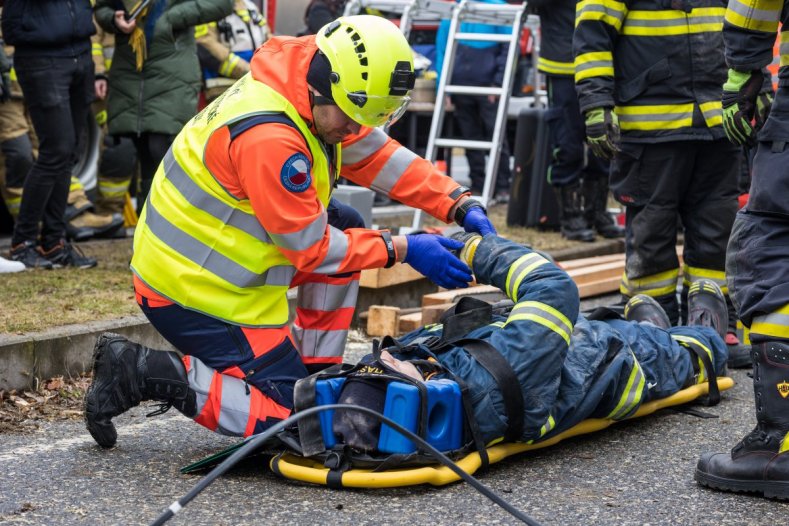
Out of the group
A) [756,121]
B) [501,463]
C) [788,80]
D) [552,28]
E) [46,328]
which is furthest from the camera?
[552,28]

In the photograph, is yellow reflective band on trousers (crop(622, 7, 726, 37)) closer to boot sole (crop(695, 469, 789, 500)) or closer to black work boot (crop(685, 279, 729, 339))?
black work boot (crop(685, 279, 729, 339))

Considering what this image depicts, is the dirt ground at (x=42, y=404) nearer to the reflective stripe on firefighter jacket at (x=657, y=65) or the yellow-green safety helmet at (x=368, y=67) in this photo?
the yellow-green safety helmet at (x=368, y=67)

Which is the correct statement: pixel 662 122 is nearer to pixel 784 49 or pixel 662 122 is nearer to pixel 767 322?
pixel 784 49

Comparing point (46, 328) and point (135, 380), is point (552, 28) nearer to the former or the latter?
point (46, 328)

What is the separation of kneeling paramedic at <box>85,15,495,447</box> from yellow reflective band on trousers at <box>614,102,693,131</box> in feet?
6.03

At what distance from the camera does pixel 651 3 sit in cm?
534

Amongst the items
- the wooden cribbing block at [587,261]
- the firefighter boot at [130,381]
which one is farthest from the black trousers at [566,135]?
the firefighter boot at [130,381]

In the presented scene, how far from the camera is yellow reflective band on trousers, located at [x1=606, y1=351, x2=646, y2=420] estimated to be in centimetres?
399

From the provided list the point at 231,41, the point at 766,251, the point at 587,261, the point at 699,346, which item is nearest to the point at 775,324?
the point at 766,251

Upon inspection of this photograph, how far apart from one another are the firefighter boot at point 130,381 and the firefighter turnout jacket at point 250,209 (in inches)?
8.3

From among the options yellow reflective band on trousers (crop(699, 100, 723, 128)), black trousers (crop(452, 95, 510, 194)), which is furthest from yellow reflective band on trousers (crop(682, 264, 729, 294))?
black trousers (crop(452, 95, 510, 194))

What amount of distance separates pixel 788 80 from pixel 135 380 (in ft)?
7.29

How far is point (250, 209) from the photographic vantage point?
3.71m

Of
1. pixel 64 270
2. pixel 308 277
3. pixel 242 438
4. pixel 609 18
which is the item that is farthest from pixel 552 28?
pixel 242 438
